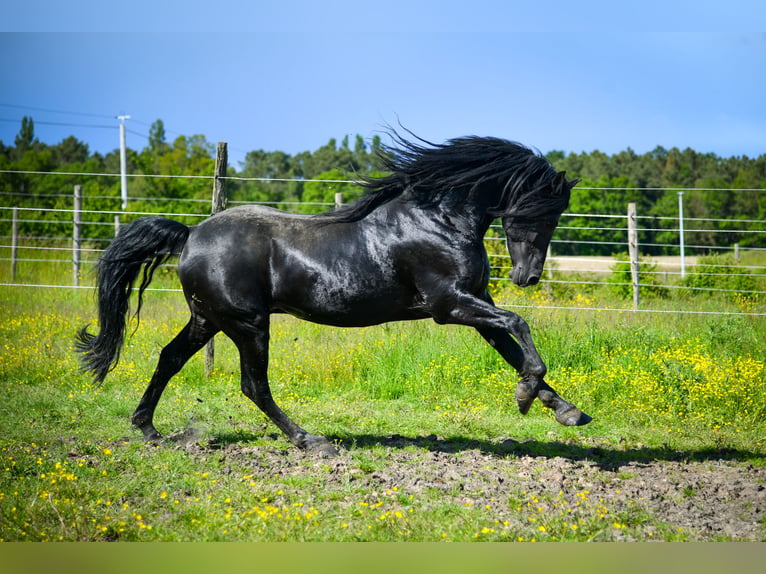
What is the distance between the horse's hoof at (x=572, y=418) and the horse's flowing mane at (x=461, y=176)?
5.06ft

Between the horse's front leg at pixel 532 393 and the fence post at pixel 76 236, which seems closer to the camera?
the horse's front leg at pixel 532 393

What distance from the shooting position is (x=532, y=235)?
18.9 ft

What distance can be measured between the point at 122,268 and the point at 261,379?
5.26 feet

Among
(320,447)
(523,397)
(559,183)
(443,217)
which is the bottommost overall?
(320,447)

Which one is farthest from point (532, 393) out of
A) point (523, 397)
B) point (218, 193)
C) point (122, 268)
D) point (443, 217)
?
point (218, 193)

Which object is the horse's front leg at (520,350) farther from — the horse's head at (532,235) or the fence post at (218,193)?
the fence post at (218,193)

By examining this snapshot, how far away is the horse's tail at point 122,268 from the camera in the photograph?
626 centimetres

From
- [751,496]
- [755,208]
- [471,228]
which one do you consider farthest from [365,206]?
[755,208]

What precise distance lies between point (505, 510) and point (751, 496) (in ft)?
5.68

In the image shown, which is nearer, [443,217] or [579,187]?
[443,217]

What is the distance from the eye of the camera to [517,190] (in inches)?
226

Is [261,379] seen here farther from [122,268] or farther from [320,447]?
[122,268]

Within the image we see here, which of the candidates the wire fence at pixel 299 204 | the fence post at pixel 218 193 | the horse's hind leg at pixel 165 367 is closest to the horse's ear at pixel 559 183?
the wire fence at pixel 299 204

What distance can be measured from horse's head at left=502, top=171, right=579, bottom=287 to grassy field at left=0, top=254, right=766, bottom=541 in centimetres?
151
